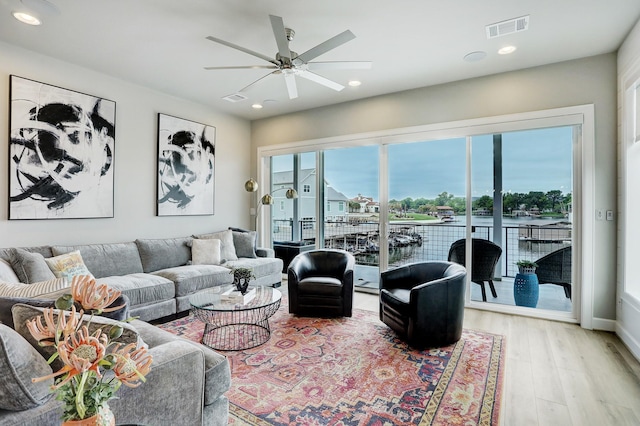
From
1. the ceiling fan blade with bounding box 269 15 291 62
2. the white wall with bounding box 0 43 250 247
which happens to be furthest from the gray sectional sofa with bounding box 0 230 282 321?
the ceiling fan blade with bounding box 269 15 291 62

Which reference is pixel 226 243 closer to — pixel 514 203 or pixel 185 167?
pixel 185 167

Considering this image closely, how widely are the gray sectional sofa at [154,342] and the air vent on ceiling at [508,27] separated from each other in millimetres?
3432

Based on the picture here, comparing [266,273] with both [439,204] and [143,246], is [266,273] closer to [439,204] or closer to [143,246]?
[143,246]

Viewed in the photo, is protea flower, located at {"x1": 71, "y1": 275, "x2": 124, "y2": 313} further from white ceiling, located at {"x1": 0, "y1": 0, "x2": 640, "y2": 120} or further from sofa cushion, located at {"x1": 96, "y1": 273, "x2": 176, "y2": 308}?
sofa cushion, located at {"x1": 96, "y1": 273, "x2": 176, "y2": 308}

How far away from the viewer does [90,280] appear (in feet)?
3.06

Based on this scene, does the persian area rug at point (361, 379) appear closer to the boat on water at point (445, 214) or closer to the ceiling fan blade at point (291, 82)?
the boat on water at point (445, 214)

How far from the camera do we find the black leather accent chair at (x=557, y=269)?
3.87 meters

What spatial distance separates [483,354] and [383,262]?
2.15m

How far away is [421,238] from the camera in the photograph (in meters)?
4.79

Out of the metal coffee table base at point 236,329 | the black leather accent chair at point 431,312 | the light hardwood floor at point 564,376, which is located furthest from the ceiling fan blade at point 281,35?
the light hardwood floor at point 564,376

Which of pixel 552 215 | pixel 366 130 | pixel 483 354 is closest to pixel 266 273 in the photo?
pixel 366 130

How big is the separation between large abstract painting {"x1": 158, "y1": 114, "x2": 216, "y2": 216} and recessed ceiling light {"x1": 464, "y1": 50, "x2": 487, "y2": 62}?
12.8 feet

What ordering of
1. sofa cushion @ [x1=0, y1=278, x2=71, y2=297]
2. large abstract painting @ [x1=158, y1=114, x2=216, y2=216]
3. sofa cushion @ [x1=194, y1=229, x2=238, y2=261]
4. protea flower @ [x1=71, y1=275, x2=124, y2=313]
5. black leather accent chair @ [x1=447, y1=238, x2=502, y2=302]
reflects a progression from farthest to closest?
sofa cushion @ [x1=194, y1=229, x2=238, y2=261], large abstract painting @ [x1=158, y1=114, x2=216, y2=216], black leather accent chair @ [x1=447, y1=238, x2=502, y2=302], sofa cushion @ [x1=0, y1=278, x2=71, y2=297], protea flower @ [x1=71, y1=275, x2=124, y2=313]

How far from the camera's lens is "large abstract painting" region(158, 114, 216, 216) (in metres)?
4.82
